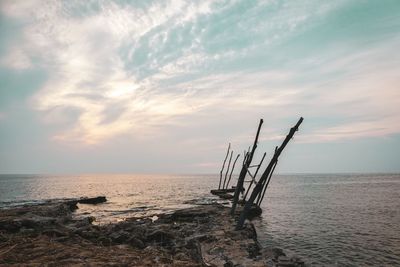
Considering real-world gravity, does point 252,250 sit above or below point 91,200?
above

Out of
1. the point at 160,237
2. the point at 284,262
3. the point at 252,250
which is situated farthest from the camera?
the point at 160,237

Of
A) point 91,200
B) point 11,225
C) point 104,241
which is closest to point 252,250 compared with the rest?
point 104,241

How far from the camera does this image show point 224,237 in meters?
14.2

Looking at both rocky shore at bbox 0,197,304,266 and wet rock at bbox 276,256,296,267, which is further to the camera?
wet rock at bbox 276,256,296,267

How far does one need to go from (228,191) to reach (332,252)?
120 feet

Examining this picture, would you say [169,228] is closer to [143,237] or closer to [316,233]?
[143,237]

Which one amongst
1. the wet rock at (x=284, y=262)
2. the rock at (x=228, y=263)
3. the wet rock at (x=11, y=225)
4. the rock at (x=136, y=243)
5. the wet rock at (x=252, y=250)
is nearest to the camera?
the rock at (x=228, y=263)

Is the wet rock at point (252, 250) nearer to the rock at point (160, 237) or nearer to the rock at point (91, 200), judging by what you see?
the rock at point (160, 237)

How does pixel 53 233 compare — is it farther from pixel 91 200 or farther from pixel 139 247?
pixel 91 200

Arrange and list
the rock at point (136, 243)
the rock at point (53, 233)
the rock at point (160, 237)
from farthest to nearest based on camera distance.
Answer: the rock at point (160, 237), the rock at point (53, 233), the rock at point (136, 243)

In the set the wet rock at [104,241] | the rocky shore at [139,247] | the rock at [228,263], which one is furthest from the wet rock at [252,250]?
the wet rock at [104,241]

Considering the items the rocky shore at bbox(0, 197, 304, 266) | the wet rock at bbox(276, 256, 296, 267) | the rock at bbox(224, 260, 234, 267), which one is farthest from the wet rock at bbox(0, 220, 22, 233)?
the wet rock at bbox(276, 256, 296, 267)

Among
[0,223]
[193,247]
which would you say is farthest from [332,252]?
[0,223]

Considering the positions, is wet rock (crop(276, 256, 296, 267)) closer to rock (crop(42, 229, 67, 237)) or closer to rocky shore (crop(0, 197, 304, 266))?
rocky shore (crop(0, 197, 304, 266))
